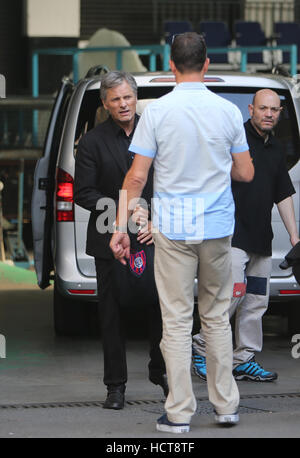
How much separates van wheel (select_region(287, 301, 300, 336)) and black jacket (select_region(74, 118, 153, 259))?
2804mm

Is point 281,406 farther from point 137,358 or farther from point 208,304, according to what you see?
point 137,358

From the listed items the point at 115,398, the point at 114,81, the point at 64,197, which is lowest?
the point at 115,398

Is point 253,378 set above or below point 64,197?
below

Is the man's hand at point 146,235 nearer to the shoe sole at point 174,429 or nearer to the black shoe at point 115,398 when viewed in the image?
the black shoe at point 115,398

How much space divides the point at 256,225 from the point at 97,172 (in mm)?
1206

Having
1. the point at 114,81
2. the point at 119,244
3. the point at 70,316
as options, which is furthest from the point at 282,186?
the point at 70,316

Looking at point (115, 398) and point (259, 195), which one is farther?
point (259, 195)

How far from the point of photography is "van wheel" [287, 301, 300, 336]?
28.0ft

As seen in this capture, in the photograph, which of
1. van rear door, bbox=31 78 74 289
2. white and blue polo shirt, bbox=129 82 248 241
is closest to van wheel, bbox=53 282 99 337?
van rear door, bbox=31 78 74 289

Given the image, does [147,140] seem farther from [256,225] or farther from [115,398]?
[256,225]

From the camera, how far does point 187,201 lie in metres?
5.30
